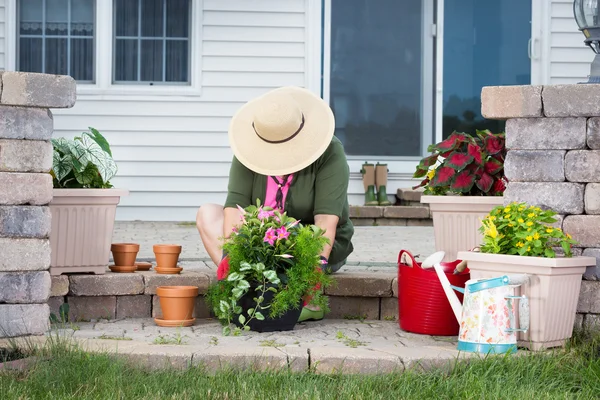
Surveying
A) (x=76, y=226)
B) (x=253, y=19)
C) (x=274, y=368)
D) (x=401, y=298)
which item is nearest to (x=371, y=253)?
(x=401, y=298)

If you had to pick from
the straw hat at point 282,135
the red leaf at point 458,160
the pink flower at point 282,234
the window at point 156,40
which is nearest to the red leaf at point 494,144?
the red leaf at point 458,160

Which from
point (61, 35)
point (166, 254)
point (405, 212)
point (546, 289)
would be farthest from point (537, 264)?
point (61, 35)

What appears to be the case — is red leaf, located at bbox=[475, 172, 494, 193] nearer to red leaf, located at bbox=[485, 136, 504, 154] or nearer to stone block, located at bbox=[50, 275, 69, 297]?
red leaf, located at bbox=[485, 136, 504, 154]

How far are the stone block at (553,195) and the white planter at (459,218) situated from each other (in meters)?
0.42

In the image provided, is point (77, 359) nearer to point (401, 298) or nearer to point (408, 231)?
point (401, 298)

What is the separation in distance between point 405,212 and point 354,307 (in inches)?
148

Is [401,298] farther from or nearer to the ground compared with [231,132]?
nearer to the ground

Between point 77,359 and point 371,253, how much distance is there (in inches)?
114

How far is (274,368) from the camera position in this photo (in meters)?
3.51

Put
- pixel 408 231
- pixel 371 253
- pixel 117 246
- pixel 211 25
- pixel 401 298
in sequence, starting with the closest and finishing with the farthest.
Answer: pixel 401 298
pixel 117 246
pixel 371 253
pixel 408 231
pixel 211 25

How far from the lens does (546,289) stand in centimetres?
375

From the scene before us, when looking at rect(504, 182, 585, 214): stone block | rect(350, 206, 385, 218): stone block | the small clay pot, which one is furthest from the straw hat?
rect(350, 206, 385, 218): stone block

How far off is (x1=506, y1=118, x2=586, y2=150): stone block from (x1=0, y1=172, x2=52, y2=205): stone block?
2.01 meters

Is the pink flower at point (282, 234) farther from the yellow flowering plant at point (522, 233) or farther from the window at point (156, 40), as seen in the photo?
the window at point (156, 40)
